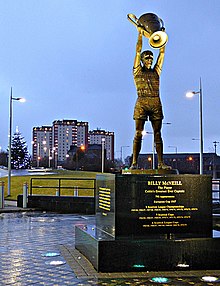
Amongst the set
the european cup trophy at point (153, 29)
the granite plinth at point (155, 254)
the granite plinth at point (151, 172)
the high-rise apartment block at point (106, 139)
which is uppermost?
the high-rise apartment block at point (106, 139)

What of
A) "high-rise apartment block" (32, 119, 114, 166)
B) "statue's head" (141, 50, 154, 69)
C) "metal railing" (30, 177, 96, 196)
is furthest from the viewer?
"high-rise apartment block" (32, 119, 114, 166)

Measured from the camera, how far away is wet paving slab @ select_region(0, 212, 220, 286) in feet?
24.5

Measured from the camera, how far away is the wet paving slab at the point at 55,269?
24.5 feet

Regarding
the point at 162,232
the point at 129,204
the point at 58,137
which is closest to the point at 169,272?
the point at 162,232

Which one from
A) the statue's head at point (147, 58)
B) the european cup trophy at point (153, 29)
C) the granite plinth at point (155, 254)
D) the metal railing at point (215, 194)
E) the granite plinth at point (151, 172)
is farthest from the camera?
the metal railing at point (215, 194)

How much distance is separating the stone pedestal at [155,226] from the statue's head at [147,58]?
9.37 feet

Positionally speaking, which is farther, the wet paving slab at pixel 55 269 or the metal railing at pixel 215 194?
the metal railing at pixel 215 194

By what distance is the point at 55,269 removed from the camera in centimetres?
833

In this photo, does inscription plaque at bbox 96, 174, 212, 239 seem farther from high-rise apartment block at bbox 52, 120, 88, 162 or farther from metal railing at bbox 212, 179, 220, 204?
high-rise apartment block at bbox 52, 120, 88, 162

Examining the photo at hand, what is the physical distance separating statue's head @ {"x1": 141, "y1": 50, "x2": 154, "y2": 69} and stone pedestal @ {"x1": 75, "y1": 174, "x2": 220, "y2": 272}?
2.86 meters

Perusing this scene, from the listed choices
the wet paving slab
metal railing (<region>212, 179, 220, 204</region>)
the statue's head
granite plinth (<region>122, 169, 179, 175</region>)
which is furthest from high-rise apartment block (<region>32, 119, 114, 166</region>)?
granite plinth (<region>122, 169, 179, 175</region>)

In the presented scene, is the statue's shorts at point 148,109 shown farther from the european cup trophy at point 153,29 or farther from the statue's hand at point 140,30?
→ the statue's hand at point 140,30

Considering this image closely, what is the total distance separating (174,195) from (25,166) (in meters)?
85.2

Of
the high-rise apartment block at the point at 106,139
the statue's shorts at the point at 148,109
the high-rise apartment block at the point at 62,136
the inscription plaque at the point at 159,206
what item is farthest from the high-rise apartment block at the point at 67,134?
the inscription plaque at the point at 159,206
